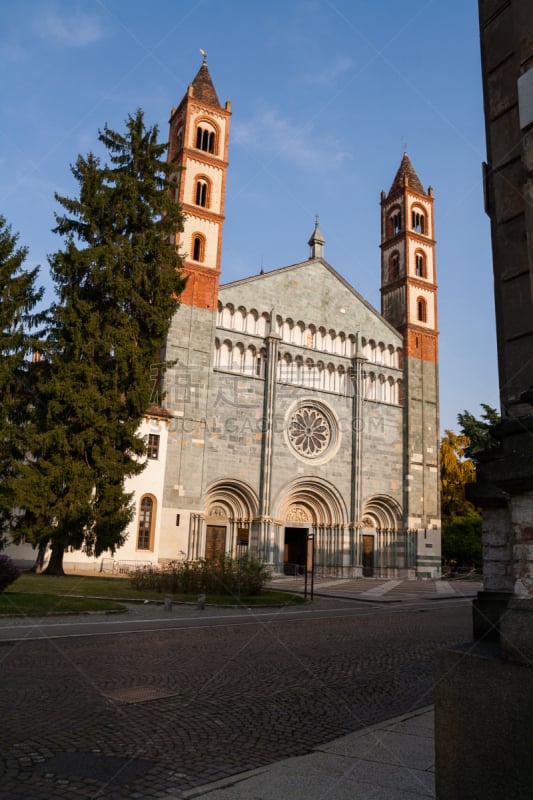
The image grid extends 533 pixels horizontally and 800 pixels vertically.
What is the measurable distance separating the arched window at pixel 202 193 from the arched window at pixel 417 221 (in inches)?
648

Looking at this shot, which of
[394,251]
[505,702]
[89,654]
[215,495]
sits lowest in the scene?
[89,654]

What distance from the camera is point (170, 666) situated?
316 inches

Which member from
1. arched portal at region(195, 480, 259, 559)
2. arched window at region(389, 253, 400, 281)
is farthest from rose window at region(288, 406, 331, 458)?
arched window at region(389, 253, 400, 281)

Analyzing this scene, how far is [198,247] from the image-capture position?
3547cm

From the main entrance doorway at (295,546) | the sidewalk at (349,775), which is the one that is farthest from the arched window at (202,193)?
the sidewalk at (349,775)

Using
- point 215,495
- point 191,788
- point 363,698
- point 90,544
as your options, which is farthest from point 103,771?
point 215,495

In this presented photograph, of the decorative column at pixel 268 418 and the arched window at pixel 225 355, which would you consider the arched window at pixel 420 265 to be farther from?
the arched window at pixel 225 355

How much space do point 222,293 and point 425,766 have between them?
32.4 m

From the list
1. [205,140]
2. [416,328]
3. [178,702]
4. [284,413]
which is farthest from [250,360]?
[178,702]

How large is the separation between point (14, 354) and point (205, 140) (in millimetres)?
21044

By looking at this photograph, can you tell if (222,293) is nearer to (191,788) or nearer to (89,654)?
(89,654)

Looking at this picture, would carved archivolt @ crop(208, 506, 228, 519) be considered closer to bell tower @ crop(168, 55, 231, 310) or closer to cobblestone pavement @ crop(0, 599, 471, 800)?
bell tower @ crop(168, 55, 231, 310)

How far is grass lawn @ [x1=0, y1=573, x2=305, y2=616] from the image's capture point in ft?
46.1

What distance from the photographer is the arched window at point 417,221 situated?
44.6 meters
